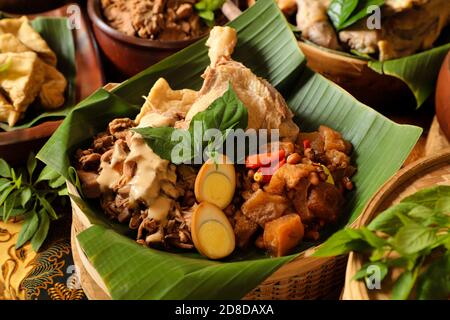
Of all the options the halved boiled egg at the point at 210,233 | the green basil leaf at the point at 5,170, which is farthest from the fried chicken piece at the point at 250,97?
the green basil leaf at the point at 5,170

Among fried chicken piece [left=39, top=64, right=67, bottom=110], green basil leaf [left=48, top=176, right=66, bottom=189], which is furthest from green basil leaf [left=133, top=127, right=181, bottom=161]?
fried chicken piece [left=39, top=64, right=67, bottom=110]

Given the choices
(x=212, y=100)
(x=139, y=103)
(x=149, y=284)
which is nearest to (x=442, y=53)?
(x=212, y=100)

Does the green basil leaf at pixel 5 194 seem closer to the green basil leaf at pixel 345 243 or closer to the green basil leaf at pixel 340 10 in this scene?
the green basil leaf at pixel 345 243

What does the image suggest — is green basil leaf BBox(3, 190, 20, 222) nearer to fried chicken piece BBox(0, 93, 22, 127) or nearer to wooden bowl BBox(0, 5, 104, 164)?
wooden bowl BBox(0, 5, 104, 164)

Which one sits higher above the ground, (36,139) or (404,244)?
(404,244)

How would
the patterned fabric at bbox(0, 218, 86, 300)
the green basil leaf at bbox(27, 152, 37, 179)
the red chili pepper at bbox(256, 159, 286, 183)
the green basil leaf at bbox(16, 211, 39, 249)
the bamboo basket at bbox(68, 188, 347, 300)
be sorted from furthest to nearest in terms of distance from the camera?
the green basil leaf at bbox(27, 152, 37, 179) → the green basil leaf at bbox(16, 211, 39, 249) → the patterned fabric at bbox(0, 218, 86, 300) → the red chili pepper at bbox(256, 159, 286, 183) → the bamboo basket at bbox(68, 188, 347, 300)

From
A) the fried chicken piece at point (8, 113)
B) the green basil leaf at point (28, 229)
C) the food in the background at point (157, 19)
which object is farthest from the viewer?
the food in the background at point (157, 19)
